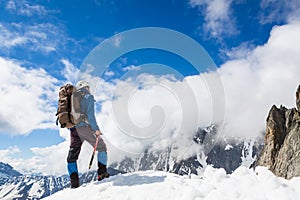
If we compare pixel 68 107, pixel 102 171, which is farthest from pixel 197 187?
pixel 68 107

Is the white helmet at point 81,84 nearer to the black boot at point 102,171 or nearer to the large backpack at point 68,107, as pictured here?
the large backpack at point 68,107

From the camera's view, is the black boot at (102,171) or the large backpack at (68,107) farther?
the black boot at (102,171)

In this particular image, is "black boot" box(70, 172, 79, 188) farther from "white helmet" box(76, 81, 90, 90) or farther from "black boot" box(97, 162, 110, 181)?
"white helmet" box(76, 81, 90, 90)

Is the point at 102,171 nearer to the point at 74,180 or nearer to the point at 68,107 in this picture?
the point at 74,180

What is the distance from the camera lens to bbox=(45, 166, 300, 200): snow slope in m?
6.57

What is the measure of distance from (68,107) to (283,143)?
54.0m

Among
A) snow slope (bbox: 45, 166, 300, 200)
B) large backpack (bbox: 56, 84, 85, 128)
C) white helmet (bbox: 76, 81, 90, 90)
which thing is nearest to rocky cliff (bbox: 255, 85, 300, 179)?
snow slope (bbox: 45, 166, 300, 200)

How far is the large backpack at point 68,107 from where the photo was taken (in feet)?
33.8

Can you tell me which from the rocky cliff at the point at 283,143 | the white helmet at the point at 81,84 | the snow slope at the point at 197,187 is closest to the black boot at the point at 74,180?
the snow slope at the point at 197,187

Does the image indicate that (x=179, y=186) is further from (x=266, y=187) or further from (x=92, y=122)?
(x=92, y=122)

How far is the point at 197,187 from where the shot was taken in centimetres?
768

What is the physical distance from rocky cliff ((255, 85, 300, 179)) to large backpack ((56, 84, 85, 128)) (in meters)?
32.9

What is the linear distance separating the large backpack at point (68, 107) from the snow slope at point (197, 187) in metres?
2.30

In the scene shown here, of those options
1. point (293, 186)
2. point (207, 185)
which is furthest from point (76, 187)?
point (293, 186)
